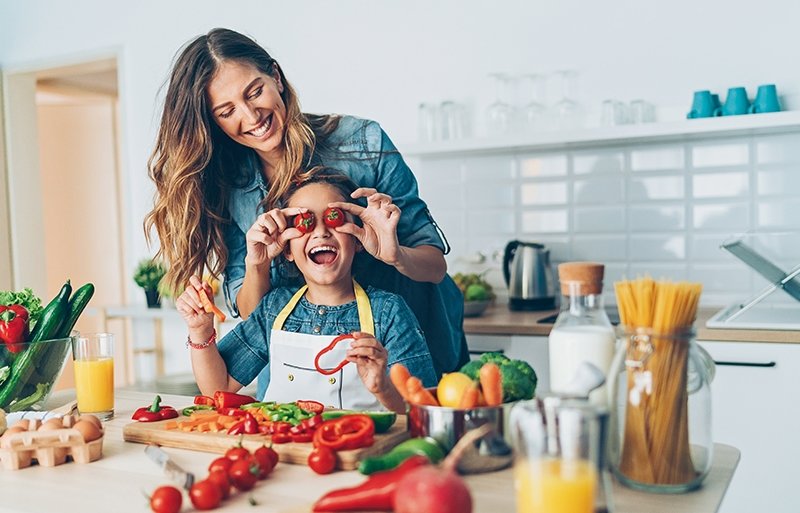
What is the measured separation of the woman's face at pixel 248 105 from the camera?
7.29 ft

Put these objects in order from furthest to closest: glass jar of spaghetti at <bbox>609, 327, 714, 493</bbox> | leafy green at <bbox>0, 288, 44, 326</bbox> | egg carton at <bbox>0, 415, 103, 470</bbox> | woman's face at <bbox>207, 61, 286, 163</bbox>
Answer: woman's face at <bbox>207, 61, 286, 163</bbox> < leafy green at <bbox>0, 288, 44, 326</bbox> < egg carton at <bbox>0, 415, 103, 470</bbox> < glass jar of spaghetti at <bbox>609, 327, 714, 493</bbox>

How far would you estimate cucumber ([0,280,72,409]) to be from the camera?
1.81m

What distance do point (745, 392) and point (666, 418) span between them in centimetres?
176

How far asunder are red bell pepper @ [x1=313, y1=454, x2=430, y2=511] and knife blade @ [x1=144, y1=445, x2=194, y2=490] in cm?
25

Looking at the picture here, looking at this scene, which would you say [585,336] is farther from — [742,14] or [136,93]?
[136,93]

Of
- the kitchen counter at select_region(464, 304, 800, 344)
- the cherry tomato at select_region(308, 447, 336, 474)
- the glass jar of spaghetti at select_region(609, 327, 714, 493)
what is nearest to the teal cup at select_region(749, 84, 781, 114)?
the kitchen counter at select_region(464, 304, 800, 344)

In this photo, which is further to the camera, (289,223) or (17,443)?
(289,223)

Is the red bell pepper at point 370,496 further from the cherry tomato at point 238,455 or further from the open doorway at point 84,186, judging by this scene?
the open doorway at point 84,186

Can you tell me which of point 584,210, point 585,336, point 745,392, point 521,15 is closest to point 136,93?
point 521,15

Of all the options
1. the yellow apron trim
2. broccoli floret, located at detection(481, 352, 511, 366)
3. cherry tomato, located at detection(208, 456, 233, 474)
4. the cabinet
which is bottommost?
the cabinet

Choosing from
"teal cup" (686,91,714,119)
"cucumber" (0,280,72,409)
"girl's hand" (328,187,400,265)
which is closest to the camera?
"cucumber" (0,280,72,409)

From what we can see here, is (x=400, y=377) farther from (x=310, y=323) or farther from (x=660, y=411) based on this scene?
(x=310, y=323)

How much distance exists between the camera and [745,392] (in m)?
2.76

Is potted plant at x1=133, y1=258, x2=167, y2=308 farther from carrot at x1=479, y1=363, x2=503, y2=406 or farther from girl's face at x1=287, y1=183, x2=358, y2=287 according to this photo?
carrot at x1=479, y1=363, x2=503, y2=406
